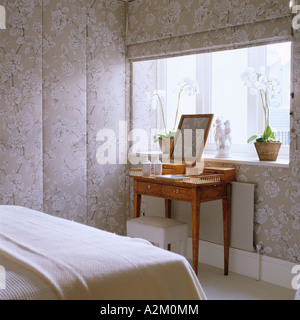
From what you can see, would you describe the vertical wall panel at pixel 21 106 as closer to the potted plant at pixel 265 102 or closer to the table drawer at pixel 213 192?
the table drawer at pixel 213 192

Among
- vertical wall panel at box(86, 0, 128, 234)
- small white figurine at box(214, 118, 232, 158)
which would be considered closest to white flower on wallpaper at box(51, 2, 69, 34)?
vertical wall panel at box(86, 0, 128, 234)

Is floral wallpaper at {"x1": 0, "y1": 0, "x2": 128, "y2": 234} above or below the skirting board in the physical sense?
above

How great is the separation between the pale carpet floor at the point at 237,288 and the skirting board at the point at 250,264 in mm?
49

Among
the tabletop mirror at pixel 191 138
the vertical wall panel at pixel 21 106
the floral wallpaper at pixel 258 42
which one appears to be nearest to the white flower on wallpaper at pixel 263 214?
the floral wallpaper at pixel 258 42

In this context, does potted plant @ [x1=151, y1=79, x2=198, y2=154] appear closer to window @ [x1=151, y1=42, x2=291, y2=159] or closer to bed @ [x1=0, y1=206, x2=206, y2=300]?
window @ [x1=151, y1=42, x2=291, y2=159]

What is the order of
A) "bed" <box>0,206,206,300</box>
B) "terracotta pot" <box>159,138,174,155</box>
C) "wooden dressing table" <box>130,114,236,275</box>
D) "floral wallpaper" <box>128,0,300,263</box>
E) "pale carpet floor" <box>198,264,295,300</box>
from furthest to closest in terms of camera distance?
"terracotta pot" <box>159,138,174,155</box>
"wooden dressing table" <box>130,114,236,275</box>
"floral wallpaper" <box>128,0,300,263</box>
"pale carpet floor" <box>198,264,295,300</box>
"bed" <box>0,206,206,300</box>

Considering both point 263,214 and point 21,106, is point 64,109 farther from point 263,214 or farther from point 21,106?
point 263,214

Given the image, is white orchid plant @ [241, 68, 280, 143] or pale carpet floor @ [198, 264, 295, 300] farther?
white orchid plant @ [241, 68, 280, 143]

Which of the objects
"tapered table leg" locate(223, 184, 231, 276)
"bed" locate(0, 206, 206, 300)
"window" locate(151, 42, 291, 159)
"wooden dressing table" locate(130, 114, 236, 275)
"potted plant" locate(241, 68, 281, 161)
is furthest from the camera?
"window" locate(151, 42, 291, 159)

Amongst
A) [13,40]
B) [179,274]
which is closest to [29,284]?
[179,274]

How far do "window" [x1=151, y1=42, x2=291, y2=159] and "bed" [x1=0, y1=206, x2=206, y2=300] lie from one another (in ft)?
6.71

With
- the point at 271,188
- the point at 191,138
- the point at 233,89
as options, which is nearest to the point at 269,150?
the point at 271,188

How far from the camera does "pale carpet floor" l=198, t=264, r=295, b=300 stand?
297 cm

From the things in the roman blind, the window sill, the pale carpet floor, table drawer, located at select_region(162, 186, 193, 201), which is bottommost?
the pale carpet floor
